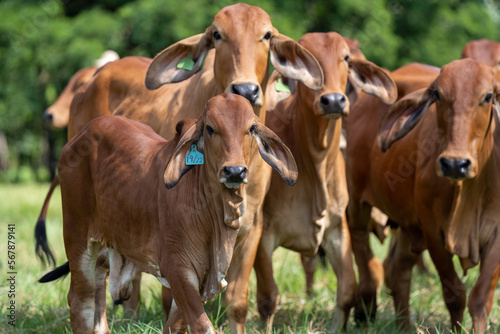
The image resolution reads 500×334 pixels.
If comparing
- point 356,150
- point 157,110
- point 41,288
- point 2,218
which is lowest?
point 2,218

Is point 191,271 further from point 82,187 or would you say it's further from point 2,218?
point 2,218

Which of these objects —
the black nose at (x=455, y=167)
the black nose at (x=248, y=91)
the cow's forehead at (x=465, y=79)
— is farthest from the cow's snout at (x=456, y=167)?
the black nose at (x=248, y=91)

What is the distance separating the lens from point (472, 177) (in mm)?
4785

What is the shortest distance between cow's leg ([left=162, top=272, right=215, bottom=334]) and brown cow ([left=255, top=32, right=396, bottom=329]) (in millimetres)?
1509

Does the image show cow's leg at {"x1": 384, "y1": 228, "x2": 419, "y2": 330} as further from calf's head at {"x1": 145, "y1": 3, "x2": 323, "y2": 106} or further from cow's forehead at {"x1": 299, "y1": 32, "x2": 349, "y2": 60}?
calf's head at {"x1": 145, "y1": 3, "x2": 323, "y2": 106}

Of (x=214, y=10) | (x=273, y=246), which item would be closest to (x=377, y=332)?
(x=273, y=246)

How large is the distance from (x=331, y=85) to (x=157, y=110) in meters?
1.35

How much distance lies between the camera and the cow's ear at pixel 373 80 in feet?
18.1

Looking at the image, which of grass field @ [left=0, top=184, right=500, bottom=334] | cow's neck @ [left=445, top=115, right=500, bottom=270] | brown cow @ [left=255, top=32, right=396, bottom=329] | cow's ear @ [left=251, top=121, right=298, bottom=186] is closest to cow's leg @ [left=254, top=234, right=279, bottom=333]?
brown cow @ [left=255, top=32, right=396, bottom=329]

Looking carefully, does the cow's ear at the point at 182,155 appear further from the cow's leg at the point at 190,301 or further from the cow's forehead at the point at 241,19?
the cow's forehead at the point at 241,19

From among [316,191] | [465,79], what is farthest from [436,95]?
[316,191]

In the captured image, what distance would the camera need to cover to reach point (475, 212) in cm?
520

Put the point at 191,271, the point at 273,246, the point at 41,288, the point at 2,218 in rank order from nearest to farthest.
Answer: the point at 191,271 → the point at 273,246 → the point at 41,288 → the point at 2,218

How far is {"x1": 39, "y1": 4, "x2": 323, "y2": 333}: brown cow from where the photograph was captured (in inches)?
186
